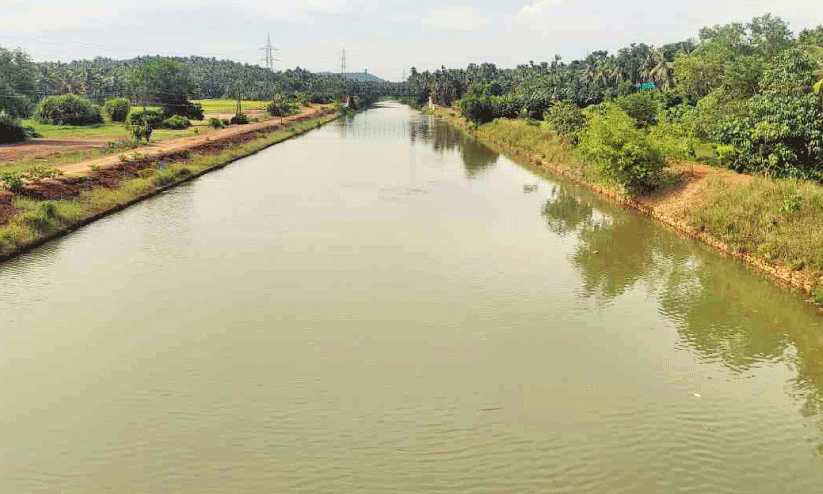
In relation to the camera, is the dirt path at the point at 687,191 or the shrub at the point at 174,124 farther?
the shrub at the point at 174,124

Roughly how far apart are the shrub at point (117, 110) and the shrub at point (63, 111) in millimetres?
6079

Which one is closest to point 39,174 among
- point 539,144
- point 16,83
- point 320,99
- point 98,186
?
point 98,186

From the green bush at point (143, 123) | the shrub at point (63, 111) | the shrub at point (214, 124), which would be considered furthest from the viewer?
the shrub at point (214, 124)

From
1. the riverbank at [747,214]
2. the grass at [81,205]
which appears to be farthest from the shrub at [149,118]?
the riverbank at [747,214]

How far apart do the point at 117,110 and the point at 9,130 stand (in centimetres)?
3016

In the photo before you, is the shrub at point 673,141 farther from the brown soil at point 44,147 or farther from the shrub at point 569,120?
the brown soil at point 44,147

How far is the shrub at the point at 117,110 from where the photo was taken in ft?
268

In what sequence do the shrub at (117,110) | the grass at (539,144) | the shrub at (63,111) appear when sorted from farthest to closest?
the shrub at (117,110)
the shrub at (63,111)
the grass at (539,144)

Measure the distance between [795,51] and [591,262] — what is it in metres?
33.9

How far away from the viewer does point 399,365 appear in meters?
15.5

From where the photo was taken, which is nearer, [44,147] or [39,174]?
[39,174]

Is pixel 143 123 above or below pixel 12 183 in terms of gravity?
above

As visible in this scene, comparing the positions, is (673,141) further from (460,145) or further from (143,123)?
(143,123)

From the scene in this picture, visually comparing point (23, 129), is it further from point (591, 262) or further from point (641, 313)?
point (641, 313)
